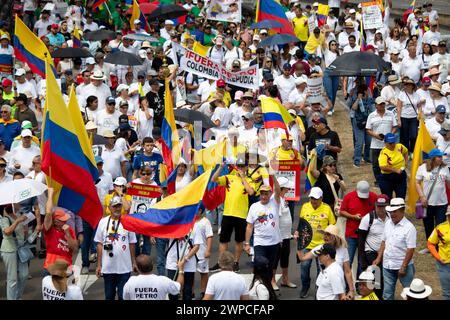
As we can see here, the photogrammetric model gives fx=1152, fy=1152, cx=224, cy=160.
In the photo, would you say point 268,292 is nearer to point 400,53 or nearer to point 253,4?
point 400,53

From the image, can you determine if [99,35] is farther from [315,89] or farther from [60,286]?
[60,286]

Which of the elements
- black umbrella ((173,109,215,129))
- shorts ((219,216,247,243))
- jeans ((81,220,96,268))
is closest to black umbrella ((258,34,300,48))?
black umbrella ((173,109,215,129))

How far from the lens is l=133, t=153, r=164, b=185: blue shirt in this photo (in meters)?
18.2

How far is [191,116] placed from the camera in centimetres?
1952

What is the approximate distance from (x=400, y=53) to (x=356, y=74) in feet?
18.1

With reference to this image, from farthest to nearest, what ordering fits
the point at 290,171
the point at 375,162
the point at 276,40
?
the point at 276,40 < the point at 375,162 < the point at 290,171

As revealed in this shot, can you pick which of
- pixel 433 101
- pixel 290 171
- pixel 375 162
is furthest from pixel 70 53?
pixel 290 171

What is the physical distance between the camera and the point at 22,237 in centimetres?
1559

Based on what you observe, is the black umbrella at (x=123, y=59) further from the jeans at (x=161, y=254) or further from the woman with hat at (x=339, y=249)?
the woman with hat at (x=339, y=249)

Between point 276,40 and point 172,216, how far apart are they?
11.7m

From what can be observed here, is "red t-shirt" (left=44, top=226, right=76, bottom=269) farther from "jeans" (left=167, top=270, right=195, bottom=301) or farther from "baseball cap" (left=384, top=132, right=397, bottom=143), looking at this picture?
"baseball cap" (left=384, top=132, right=397, bottom=143)

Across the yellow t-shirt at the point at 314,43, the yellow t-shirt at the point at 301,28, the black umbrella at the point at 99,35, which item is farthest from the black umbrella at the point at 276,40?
the yellow t-shirt at the point at 301,28

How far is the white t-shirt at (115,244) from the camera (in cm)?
1491

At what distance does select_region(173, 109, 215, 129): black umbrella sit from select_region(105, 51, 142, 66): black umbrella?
15.7 ft
